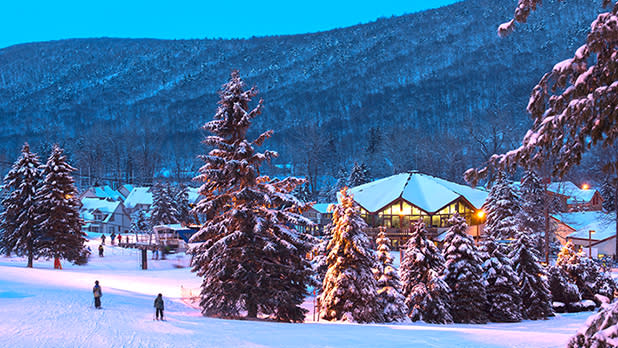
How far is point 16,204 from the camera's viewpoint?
36.5 m

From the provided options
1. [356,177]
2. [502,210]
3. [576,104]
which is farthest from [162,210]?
[576,104]

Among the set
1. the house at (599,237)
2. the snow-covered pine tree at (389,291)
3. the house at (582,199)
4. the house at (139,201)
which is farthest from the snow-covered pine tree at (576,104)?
the house at (139,201)

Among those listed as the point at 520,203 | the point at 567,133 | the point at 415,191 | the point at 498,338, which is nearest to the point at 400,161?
the point at 415,191

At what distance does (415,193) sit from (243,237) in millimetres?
28902

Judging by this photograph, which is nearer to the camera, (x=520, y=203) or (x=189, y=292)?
(x=189, y=292)

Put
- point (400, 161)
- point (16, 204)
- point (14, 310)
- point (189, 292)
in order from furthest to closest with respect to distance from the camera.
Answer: point (400, 161) < point (16, 204) < point (189, 292) < point (14, 310)

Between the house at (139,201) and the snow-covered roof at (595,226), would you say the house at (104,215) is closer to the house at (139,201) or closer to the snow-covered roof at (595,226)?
the house at (139,201)

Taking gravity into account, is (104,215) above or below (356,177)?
below

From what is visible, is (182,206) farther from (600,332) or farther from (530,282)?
(600,332)

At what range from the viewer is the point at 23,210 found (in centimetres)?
3612

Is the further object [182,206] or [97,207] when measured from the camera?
[97,207]

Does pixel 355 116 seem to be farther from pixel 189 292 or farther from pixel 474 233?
pixel 189 292

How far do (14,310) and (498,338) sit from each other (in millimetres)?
17896

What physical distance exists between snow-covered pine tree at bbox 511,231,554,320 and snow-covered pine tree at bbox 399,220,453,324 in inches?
213
